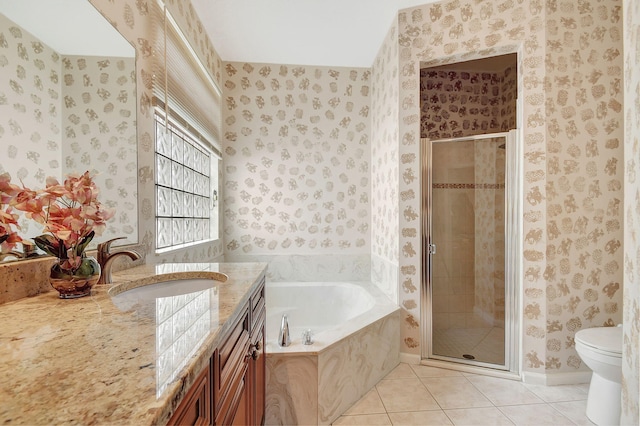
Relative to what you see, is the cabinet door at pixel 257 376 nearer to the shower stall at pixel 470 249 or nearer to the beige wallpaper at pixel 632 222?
the shower stall at pixel 470 249

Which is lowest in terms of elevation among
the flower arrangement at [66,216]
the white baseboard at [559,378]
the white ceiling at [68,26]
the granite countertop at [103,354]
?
the white baseboard at [559,378]

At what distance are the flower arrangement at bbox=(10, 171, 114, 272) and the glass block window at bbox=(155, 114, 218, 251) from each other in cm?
96

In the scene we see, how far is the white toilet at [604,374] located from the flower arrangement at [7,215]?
2476 mm

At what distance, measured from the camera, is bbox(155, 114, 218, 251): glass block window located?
2.03 m

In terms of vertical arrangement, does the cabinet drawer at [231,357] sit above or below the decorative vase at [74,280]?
below

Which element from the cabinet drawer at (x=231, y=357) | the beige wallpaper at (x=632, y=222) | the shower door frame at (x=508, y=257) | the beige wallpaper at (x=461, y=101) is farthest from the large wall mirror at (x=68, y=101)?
the beige wallpaper at (x=461, y=101)

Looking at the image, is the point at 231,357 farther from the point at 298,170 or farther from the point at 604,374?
the point at 298,170

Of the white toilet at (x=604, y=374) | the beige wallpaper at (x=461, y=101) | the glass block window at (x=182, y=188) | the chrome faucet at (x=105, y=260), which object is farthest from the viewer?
the beige wallpaper at (x=461, y=101)

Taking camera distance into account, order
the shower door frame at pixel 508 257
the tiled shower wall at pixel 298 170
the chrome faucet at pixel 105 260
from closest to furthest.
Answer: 1. the chrome faucet at pixel 105 260
2. the shower door frame at pixel 508 257
3. the tiled shower wall at pixel 298 170

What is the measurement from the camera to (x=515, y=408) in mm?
1827

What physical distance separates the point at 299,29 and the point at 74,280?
92.7 inches

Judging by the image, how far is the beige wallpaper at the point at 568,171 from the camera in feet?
6.76

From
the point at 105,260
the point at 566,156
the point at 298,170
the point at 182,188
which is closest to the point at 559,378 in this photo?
the point at 566,156

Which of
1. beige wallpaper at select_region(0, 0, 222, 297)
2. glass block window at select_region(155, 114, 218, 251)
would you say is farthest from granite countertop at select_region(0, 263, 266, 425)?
glass block window at select_region(155, 114, 218, 251)
